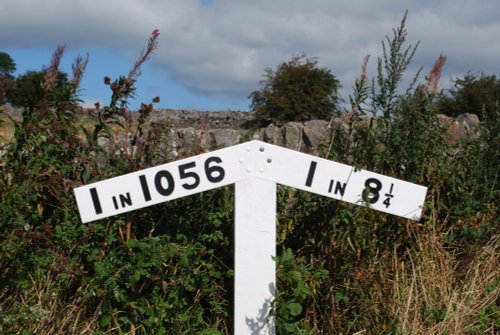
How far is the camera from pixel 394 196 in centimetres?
423

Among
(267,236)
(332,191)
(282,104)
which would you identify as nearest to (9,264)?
(267,236)

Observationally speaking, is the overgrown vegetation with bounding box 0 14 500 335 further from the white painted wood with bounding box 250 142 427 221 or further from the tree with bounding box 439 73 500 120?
the tree with bounding box 439 73 500 120

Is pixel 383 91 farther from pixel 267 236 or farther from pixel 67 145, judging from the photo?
pixel 67 145

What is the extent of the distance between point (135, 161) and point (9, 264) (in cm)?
93

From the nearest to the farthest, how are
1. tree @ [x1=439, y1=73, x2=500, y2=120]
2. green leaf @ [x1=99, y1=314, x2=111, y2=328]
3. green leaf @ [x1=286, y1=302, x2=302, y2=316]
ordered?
green leaf @ [x1=286, y1=302, x2=302, y2=316] → green leaf @ [x1=99, y1=314, x2=111, y2=328] → tree @ [x1=439, y1=73, x2=500, y2=120]

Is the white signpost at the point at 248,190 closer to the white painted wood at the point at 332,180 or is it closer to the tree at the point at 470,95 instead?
the white painted wood at the point at 332,180

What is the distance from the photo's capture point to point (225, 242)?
4359 mm

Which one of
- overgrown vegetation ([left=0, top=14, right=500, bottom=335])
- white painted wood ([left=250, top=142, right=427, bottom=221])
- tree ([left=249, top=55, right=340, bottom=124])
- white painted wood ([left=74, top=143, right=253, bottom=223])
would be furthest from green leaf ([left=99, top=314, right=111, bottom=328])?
tree ([left=249, top=55, right=340, bottom=124])

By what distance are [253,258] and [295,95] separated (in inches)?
555

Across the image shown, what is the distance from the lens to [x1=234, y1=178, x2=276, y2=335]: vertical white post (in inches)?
157

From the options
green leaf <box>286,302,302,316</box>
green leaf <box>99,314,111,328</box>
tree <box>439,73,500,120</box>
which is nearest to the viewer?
green leaf <box>286,302,302,316</box>

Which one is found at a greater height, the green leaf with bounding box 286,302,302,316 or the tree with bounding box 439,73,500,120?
the tree with bounding box 439,73,500,120

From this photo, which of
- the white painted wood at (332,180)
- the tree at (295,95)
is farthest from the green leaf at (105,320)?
the tree at (295,95)

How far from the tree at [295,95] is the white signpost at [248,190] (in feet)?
43.8
